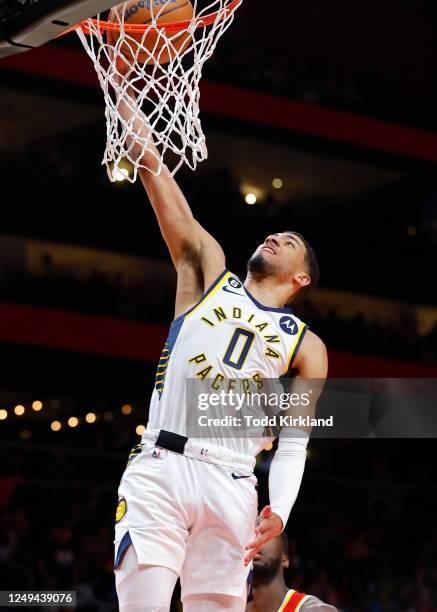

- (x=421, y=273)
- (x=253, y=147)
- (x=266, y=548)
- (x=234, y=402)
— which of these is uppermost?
(x=253, y=147)

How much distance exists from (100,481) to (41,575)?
200 centimetres

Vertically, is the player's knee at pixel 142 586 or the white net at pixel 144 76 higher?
the white net at pixel 144 76

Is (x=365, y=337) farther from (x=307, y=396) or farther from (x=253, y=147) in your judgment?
(x=307, y=396)

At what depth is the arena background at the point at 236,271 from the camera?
12.2m

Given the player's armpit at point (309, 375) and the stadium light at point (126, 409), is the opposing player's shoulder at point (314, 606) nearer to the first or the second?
the player's armpit at point (309, 375)

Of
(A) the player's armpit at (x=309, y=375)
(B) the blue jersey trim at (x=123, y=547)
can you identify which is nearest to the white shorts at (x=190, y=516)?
(B) the blue jersey trim at (x=123, y=547)

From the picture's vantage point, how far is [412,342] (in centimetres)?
1592

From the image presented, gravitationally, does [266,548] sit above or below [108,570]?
above

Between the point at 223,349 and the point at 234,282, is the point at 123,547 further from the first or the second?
the point at 234,282

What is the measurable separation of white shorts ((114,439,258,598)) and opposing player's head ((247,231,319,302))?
93 cm

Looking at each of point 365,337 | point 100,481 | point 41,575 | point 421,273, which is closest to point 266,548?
point 41,575

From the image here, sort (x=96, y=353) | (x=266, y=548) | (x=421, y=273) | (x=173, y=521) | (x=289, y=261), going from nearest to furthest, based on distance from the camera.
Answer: (x=173, y=521)
(x=289, y=261)
(x=266, y=548)
(x=96, y=353)
(x=421, y=273)

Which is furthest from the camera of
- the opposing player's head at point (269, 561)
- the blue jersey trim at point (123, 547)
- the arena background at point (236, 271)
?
the arena background at point (236, 271)

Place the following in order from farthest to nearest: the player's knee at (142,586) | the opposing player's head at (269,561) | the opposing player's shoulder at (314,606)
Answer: the opposing player's head at (269,561), the opposing player's shoulder at (314,606), the player's knee at (142,586)
